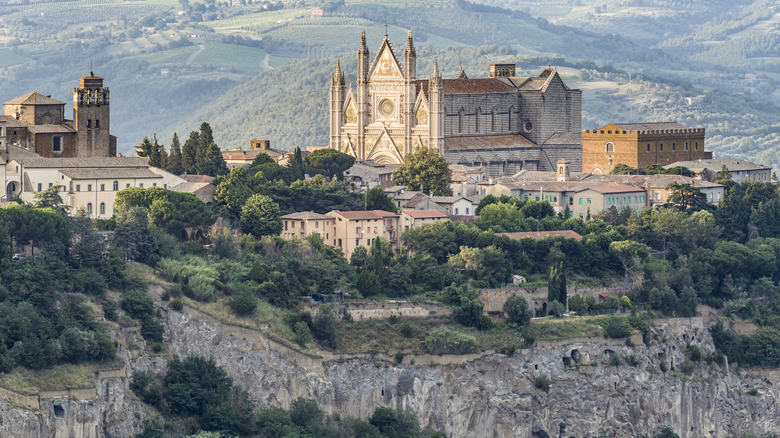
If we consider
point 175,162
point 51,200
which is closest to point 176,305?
point 51,200

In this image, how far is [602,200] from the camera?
363 ft

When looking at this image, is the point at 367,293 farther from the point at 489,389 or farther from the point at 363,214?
the point at 363,214

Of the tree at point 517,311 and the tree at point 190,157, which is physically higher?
the tree at point 190,157

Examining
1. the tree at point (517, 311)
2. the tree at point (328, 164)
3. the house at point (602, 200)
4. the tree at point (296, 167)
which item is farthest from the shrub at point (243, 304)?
the house at point (602, 200)

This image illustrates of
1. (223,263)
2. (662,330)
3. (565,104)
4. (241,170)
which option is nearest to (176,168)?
(241,170)

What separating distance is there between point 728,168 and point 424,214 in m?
31.2

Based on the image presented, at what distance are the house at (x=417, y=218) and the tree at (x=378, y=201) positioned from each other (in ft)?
3.32

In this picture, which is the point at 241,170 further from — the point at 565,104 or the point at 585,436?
the point at 565,104

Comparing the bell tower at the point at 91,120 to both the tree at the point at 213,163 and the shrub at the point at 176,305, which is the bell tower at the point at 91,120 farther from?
Answer: the shrub at the point at 176,305

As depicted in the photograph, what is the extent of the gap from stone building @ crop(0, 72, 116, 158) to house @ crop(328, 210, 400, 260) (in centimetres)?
1310

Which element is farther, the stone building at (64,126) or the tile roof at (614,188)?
the tile roof at (614,188)

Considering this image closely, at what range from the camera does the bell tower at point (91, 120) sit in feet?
326

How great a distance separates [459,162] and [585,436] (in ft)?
118

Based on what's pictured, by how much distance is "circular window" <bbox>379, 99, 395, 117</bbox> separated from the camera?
12519cm
